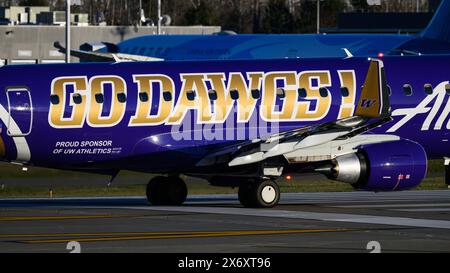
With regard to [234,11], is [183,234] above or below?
below

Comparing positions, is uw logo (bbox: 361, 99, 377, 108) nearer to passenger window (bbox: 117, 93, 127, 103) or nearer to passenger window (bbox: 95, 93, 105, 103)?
passenger window (bbox: 117, 93, 127, 103)

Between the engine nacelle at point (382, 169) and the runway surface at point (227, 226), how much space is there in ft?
2.28

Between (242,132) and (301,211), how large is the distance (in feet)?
9.22

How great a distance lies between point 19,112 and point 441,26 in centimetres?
3727

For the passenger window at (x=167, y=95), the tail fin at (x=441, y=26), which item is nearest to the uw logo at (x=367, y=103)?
the passenger window at (x=167, y=95)

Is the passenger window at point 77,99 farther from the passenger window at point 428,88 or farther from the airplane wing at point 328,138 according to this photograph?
the passenger window at point 428,88

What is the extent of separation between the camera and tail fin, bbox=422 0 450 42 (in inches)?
2504

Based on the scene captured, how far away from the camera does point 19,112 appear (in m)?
31.2

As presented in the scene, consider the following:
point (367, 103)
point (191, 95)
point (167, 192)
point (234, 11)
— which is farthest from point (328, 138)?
point (234, 11)

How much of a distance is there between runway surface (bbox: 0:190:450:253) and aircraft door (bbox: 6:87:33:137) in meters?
2.00

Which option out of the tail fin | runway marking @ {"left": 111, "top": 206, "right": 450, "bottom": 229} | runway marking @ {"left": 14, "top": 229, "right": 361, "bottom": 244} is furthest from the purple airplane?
the tail fin

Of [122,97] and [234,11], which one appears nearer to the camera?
[122,97]

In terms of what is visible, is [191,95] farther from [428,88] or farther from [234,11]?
[234,11]

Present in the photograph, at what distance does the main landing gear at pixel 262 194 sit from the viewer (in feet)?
104
